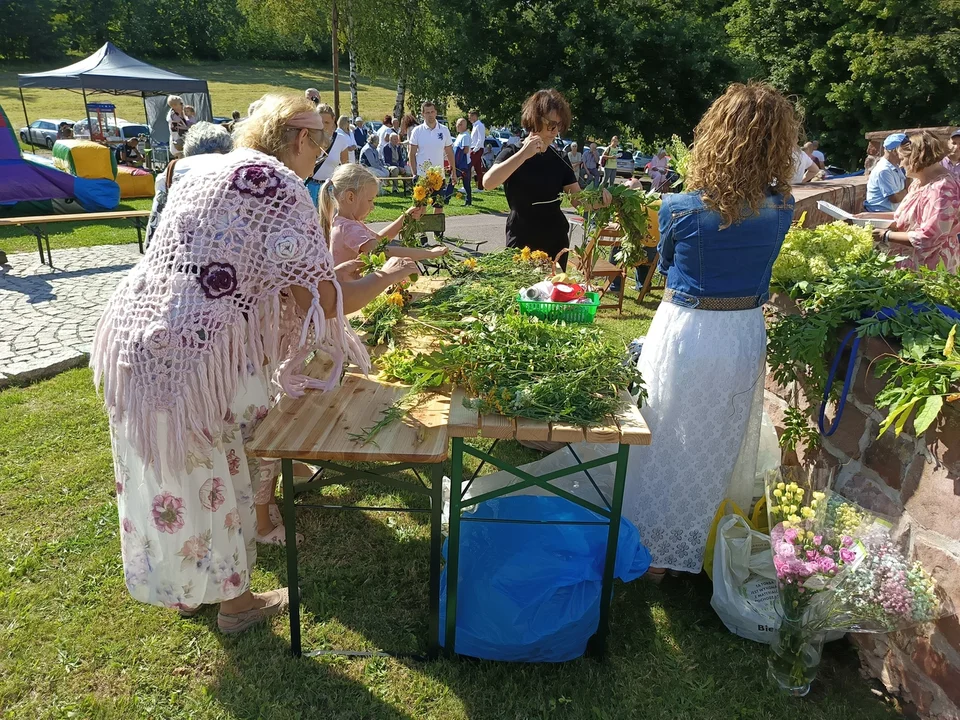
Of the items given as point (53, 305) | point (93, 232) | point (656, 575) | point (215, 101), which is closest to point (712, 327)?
point (656, 575)

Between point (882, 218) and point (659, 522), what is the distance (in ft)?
12.0

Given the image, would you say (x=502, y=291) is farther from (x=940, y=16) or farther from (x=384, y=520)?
(x=940, y=16)

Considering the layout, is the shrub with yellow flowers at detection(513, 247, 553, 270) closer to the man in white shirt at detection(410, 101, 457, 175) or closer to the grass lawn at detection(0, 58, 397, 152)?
the man in white shirt at detection(410, 101, 457, 175)

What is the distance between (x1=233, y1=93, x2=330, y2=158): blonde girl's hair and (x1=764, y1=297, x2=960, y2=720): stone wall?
7.23ft

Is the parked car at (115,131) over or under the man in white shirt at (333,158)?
under

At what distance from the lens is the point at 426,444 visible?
212 cm

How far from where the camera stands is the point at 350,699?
7.75 feet

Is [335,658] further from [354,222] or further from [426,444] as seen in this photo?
[354,222]

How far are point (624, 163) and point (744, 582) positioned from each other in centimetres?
1971

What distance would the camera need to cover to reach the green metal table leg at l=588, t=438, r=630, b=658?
89.5 inches

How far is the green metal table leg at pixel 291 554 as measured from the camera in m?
2.24

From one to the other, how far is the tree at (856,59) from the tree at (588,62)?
10.1 feet

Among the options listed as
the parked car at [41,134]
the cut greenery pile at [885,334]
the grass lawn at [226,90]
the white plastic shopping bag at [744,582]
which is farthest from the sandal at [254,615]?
the grass lawn at [226,90]

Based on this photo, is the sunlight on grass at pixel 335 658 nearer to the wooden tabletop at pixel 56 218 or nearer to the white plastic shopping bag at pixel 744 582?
the white plastic shopping bag at pixel 744 582
